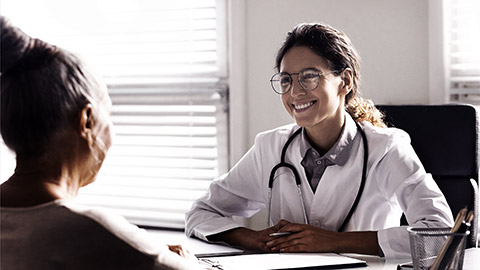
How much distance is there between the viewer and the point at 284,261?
1.67m

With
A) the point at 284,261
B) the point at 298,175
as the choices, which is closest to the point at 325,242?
the point at 284,261

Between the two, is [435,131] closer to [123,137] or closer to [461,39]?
[461,39]

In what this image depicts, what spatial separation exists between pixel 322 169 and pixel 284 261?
51 centimetres

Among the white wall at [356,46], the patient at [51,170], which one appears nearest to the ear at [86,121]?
the patient at [51,170]

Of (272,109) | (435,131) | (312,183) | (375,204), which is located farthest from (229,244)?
(272,109)

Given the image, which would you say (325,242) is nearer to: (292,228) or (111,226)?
(292,228)

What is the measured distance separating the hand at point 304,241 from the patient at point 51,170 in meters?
0.70

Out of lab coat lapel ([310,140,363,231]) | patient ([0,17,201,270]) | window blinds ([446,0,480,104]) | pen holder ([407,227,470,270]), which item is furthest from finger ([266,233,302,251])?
window blinds ([446,0,480,104])

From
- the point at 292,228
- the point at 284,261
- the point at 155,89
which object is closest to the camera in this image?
the point at 284,261

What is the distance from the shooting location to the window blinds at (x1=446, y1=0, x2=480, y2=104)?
8.57 feet

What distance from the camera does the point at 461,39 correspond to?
2641 millimetres

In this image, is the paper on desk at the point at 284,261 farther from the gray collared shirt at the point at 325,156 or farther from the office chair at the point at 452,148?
the office chair at the point at 452,148

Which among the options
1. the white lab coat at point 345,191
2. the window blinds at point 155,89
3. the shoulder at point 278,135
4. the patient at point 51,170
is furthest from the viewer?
the window blinds at point 155,89

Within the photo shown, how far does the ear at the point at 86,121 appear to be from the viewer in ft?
3.76
